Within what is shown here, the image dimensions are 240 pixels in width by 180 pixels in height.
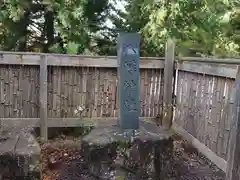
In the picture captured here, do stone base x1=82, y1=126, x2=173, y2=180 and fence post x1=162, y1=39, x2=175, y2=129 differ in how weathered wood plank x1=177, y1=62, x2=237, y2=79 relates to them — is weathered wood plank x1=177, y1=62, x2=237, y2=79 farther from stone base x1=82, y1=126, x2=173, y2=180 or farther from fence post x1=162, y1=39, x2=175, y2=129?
stone base x1=82, y1=126, x2=173, y2=180

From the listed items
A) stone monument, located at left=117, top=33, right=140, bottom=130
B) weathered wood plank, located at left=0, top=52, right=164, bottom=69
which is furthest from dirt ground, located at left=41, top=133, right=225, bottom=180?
weathered wood plank, located at left=0, top=52, right=164, bottom=69

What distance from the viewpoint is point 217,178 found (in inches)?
148

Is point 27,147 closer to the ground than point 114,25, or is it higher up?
closer to the ground

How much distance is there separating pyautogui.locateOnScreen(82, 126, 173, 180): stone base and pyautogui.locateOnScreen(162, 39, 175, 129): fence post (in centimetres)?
173

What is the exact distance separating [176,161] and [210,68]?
1.30m

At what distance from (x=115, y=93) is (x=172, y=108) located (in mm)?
1009

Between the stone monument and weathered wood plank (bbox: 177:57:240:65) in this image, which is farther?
the stone monument

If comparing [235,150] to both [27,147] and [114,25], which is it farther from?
[114,25]

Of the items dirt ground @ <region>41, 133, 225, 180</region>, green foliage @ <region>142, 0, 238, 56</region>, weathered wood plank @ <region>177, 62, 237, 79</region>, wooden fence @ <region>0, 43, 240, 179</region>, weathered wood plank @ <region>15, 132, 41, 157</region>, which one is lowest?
dirt ground @ <region>41, 133, 225, 180</region>

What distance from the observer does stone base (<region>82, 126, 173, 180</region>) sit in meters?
3.52

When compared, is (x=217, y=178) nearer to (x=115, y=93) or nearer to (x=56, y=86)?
(x=115, y=93)

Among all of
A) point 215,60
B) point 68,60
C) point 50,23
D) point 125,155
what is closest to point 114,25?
point 50,23

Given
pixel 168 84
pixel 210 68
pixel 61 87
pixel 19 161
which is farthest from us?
pixel 168 84

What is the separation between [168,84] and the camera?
529cm
